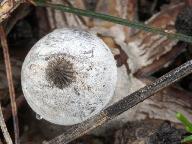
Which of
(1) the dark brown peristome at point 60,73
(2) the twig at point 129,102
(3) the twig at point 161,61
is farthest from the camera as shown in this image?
(3) the twig at point 161,61

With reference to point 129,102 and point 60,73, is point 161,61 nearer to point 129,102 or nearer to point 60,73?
point 129,102

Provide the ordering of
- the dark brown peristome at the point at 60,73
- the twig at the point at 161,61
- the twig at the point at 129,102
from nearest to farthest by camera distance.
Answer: the dark brown peristome at the point at 60,73, the twig at the point at 129,102, the twig at the point at 161,61

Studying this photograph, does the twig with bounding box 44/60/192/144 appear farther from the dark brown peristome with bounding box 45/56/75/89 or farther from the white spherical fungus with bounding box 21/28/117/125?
the dark brown peristome with bounding box 45/56/75/89

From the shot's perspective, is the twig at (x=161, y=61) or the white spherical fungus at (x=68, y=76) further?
the twig at (x=161, y=61)

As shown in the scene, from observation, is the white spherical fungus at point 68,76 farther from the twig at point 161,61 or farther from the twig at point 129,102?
the twig at point 161,61

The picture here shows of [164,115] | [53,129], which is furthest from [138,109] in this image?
[53,129]

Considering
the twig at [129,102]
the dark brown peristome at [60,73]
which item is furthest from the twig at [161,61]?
the dark brown peristome at [60,73]

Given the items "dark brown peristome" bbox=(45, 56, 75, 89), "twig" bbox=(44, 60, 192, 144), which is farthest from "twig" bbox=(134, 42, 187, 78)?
"dark brown peristome" bbox=(45, 56, 75, 89)

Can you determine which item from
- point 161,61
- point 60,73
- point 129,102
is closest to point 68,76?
point 60,73
